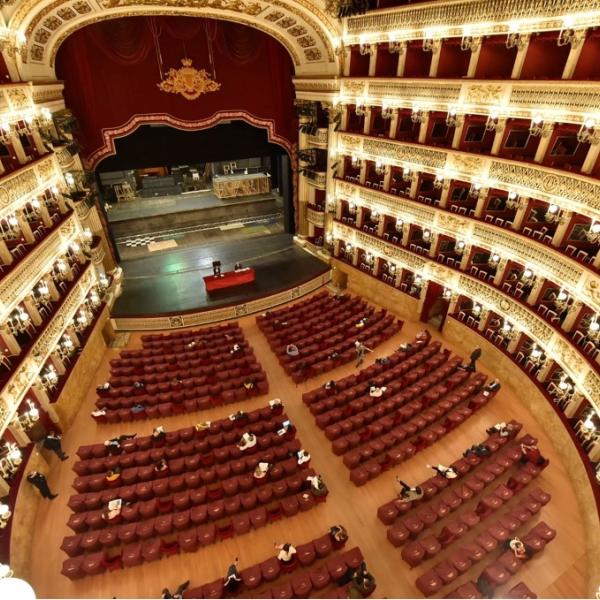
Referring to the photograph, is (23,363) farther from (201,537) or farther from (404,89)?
(404,89)

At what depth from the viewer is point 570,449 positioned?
1302cm

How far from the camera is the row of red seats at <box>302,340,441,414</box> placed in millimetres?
15531

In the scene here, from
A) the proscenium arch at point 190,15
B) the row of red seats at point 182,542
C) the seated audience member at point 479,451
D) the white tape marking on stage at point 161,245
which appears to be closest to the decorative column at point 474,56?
the proscenium arch at point 190,15

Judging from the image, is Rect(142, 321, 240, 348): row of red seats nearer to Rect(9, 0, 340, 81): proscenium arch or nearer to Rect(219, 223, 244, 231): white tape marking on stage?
Rect(219, 223, 244, 231): white tape marking on stage

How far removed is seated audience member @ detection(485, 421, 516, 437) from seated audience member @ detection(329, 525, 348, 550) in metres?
6.56

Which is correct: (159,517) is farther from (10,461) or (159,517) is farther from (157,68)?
(157,68)

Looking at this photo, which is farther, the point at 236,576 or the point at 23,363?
the point at 23,363

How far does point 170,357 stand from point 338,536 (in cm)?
1047

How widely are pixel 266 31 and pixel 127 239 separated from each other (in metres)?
16.0

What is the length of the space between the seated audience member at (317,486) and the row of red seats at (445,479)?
1687mm

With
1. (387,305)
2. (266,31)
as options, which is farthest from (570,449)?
(266,31)

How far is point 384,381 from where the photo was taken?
52.6ft

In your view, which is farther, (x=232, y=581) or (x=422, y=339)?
(x=422, y=339)

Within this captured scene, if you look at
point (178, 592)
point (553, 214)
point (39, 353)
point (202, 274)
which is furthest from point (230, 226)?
point (178, 592)
